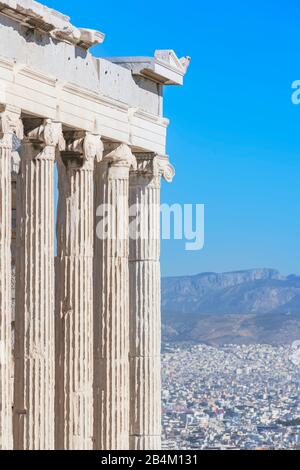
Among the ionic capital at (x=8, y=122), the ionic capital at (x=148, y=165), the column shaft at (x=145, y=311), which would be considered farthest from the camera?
the ionic capital at (x=148, y=165)

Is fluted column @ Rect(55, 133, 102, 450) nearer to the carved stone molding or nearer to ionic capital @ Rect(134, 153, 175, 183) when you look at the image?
the carved stone molding

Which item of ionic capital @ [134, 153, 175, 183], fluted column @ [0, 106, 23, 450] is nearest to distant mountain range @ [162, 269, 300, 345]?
ionic capital @ [134, 153, 175, 183]

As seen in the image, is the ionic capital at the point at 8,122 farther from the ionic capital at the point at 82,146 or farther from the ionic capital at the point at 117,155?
the ionic capital at the point at 117,155

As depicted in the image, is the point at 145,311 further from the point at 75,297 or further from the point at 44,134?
the point at 44,134

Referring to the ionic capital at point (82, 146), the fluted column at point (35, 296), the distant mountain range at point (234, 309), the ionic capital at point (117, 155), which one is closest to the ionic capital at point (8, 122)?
the fluted column at point (35, 296)

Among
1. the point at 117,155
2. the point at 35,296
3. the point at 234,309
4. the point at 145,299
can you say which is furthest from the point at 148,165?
the point at 234,309

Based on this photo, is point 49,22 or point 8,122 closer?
point 8,122
